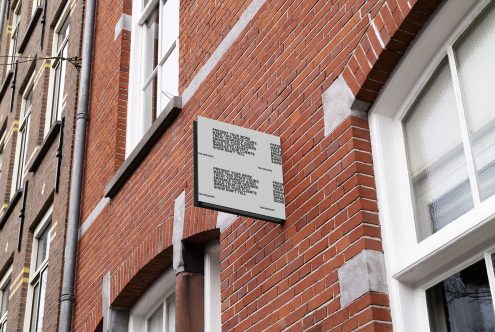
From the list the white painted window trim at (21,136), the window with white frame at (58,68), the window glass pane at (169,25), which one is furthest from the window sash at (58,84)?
the window glass pane at (169,25)

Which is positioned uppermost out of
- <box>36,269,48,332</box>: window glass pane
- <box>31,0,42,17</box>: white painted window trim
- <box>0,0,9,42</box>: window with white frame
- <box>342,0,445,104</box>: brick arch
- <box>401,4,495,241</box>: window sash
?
<box>0,0,9,42</box>: window with white frame

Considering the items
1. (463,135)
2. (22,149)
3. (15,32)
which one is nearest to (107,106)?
(463,135)

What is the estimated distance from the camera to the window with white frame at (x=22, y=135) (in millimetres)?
14657

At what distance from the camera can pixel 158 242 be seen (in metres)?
7.48

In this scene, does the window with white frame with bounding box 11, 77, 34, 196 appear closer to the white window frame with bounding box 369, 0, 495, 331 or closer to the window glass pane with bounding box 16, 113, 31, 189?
the window glass pane with bounding box 16, 113, 31, 189

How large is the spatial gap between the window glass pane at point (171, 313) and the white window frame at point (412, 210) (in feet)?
10.0

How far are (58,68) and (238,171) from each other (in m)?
8.34

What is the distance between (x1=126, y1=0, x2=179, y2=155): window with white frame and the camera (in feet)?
28.9

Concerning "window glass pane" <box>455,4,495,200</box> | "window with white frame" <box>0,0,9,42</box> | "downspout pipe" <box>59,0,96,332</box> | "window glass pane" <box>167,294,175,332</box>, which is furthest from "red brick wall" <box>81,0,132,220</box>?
"window with white frame" <box>0,0,9,42</box>

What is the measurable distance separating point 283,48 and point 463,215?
2.25m

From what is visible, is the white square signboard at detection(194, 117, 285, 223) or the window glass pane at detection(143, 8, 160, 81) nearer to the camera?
the white square signboard at detection(194, 117, 285, 223)

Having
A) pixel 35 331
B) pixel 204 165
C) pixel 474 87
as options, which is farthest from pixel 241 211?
pixel 35 331

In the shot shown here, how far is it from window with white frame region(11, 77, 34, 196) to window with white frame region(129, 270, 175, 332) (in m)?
6.81

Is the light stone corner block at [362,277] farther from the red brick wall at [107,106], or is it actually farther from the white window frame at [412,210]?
the red brick wall at [107,106]
